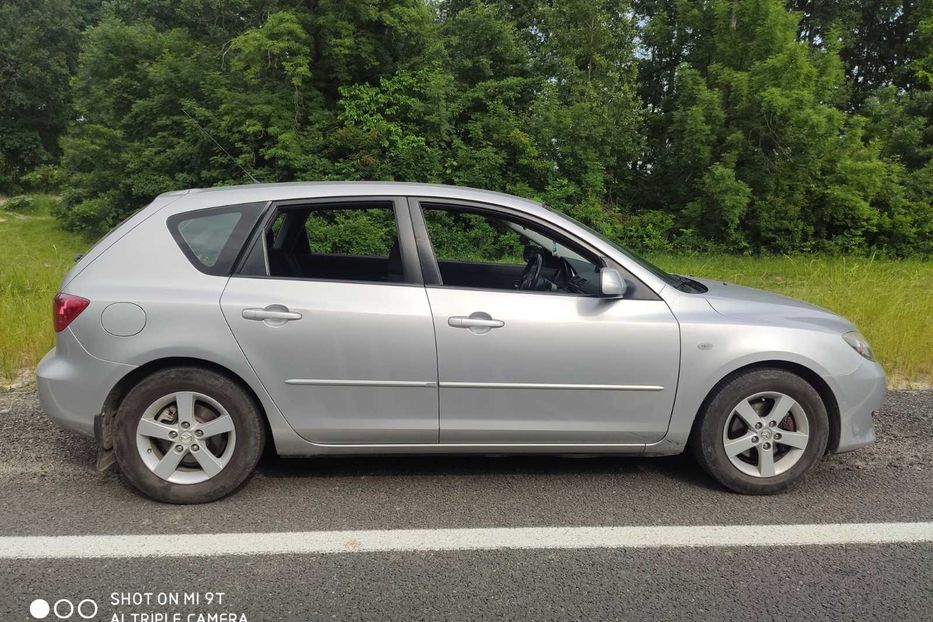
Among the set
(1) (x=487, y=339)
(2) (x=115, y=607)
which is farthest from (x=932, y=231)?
(2) (x=115, y=607)

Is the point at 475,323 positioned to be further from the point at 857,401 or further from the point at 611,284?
the point at 857,401

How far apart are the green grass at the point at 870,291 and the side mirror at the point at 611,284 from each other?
3.77 metres

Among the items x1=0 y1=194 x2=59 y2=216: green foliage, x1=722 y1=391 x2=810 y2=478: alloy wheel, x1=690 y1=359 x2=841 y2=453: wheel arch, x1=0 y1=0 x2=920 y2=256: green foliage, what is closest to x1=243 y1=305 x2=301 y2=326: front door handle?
x1=690 y1=359 x2=841 y2=453: wheel arch

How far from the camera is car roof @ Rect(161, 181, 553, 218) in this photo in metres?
3.91

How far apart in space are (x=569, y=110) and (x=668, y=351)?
46.2ft

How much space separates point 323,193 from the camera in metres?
3.98

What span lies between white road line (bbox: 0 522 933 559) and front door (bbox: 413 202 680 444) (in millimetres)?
548

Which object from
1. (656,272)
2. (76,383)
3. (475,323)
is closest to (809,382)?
(656,272)

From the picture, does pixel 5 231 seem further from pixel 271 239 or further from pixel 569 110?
pixel 271 239

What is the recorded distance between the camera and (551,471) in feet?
13.7

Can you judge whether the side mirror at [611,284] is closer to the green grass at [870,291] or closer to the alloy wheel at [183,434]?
the alloy wheel at [183,434]

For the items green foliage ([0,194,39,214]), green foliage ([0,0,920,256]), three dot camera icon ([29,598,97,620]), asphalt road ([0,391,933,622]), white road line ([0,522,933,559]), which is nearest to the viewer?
three dot camera icon ([29,598,97,620])

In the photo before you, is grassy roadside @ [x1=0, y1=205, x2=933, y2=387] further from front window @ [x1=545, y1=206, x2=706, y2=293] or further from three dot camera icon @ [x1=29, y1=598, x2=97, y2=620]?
three dot camera icon @ [x1=29, y1=598, x2=97, y2=620]

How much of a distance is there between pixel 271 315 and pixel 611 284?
170 cm
